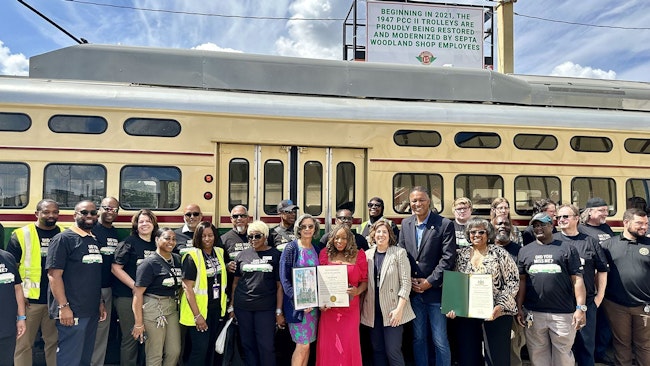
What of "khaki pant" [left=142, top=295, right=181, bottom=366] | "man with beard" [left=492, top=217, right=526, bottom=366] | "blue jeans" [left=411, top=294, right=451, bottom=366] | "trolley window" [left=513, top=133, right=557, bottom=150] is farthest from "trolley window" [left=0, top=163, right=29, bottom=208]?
"trolley window" [left=513, top=133, right=557, bottom=150]

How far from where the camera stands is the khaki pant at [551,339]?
412 cm

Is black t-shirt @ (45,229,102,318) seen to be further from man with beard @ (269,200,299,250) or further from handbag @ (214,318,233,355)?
man with beard @ (269,200,299,250)

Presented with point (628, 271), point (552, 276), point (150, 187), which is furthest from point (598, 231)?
point (150, 187)

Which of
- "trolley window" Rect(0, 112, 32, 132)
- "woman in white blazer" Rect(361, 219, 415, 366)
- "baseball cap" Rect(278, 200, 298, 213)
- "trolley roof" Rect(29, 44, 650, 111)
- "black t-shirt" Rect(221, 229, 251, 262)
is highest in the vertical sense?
"trolley roof" Rect(29, 44, 650, 111)

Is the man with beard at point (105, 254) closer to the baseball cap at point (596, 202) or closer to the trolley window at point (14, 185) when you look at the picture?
the trolley window at point (14, 185)

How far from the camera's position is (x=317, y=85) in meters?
5.64

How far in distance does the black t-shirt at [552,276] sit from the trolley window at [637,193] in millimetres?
2218

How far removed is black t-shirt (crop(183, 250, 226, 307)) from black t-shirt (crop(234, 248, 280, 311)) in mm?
206

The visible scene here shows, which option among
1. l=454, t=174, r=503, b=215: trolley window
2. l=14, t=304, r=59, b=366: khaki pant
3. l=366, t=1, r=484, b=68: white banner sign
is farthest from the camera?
l=366, t=1, r=484, b=68: white banner sign

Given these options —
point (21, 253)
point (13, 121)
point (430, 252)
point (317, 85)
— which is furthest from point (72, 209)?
point (430, 252)

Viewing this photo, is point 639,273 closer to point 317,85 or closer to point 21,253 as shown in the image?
point 317,85

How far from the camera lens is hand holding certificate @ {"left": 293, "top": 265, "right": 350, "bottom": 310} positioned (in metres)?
3.93

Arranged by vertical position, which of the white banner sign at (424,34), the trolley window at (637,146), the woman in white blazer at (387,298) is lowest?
the woman in white blazer at (387,298)

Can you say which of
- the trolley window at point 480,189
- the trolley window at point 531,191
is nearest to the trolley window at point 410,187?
the trolley window at point 480,189
